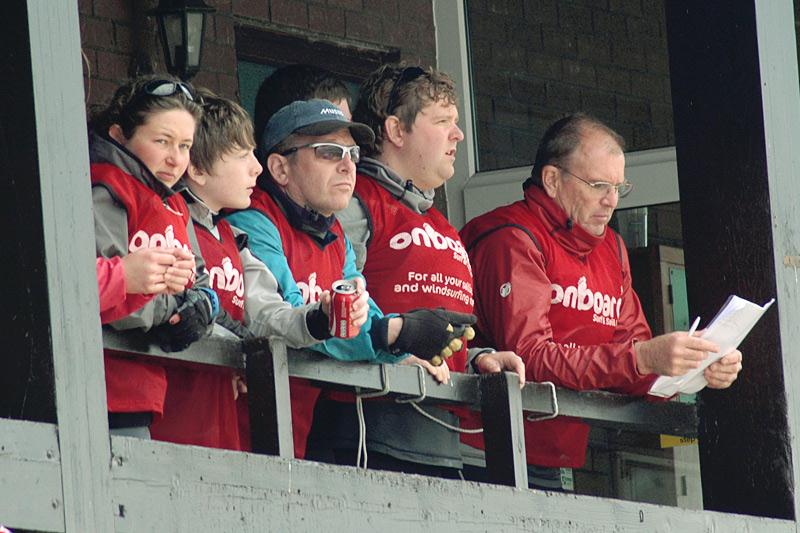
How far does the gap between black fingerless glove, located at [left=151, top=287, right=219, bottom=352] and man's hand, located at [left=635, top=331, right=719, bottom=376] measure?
57.1 inches

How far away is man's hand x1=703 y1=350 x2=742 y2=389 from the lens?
15.8 feet

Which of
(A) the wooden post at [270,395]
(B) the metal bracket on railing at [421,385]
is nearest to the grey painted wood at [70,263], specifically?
(A) the wooden post at [270,395]

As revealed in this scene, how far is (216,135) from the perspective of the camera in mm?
4363

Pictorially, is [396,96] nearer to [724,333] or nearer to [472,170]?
[724,333]

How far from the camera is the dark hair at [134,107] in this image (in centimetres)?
409

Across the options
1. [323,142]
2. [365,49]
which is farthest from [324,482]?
[365,49]

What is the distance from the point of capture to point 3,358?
3.31 meters

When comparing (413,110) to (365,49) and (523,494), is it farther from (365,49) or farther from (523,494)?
(365,49)

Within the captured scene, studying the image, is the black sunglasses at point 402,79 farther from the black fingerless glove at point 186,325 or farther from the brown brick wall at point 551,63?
the brown brick wall at point 551,63

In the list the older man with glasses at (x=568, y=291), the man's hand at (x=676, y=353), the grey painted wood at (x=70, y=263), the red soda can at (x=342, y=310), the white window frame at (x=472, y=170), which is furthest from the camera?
the white window frame at (x=472, y=170)

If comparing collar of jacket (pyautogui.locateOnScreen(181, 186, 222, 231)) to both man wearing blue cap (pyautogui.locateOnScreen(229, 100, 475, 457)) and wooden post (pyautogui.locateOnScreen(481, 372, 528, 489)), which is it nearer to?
man wearing blue cap (pyautogui.locateOnScreen(229, 100, 475, 457))

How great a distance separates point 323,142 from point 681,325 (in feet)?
11.1

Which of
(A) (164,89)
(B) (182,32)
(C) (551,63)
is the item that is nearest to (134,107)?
(A) (164,89)

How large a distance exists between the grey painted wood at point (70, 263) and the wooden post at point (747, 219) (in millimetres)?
2213
